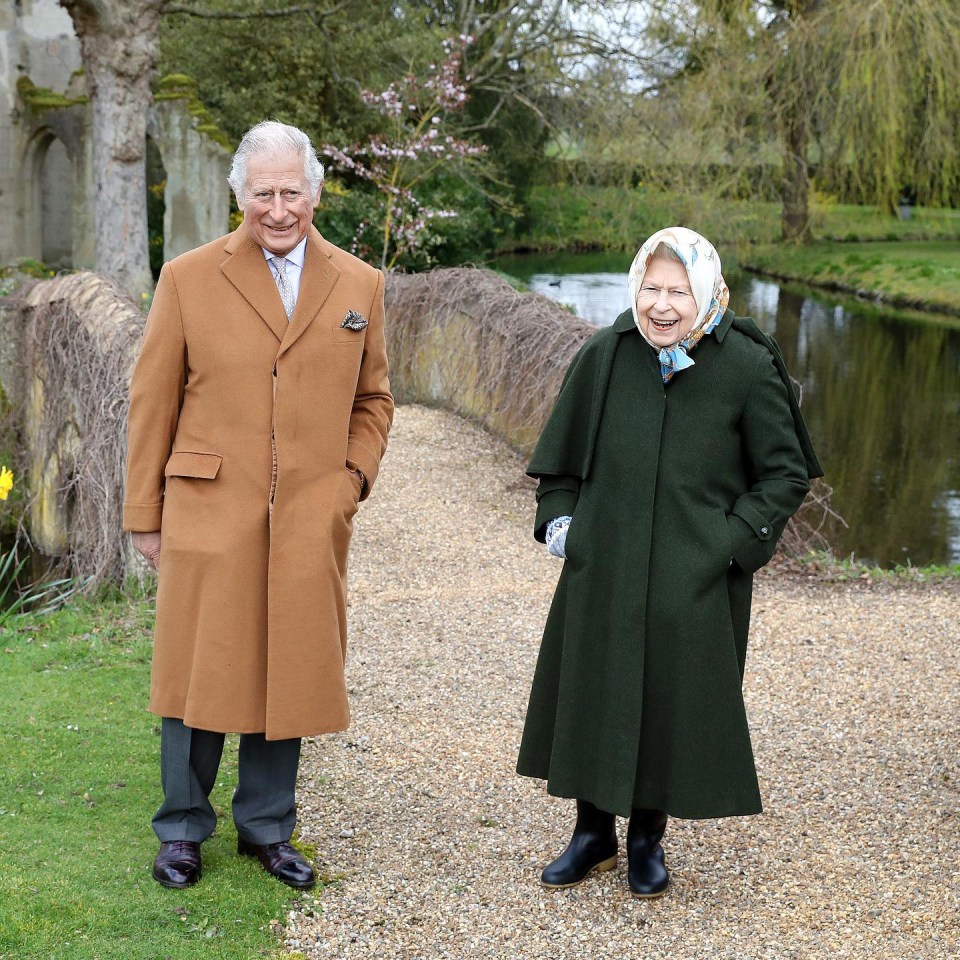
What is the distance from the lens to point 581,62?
19.5 m

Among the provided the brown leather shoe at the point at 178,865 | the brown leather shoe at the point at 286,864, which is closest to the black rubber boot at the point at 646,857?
the brown leather shoe at the point at 286,864

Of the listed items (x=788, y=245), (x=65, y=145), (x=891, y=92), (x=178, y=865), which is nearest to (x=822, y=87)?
(x=891, y=92)

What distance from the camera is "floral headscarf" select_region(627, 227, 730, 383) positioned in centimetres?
301

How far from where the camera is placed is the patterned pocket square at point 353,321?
3.16 metres

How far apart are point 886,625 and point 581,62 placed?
15117 mm

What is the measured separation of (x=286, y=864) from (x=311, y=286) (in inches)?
58.2

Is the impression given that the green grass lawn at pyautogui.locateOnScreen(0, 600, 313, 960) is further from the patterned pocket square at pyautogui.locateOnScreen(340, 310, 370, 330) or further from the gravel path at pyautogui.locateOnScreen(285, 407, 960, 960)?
the patterned pocket square at pyautogui.locateOnScreen(340, 310, 370, 330)

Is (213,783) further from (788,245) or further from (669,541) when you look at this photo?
(788,245)

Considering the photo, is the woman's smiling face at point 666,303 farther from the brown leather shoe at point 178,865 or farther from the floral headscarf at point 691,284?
the brown leather shoe at point 178,865

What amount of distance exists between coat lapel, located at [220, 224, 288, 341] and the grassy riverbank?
53.4ft

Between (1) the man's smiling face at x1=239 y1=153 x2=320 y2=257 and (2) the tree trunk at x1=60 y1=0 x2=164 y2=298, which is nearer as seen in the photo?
(1) the man's smiling face at x1=239 y1=153 x2=320 y2=257

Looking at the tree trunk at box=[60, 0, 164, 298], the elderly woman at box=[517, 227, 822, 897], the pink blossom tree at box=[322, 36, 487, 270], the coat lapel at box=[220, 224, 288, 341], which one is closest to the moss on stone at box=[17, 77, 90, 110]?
the pink blossom tree at box=[322, 36, 487, 270]

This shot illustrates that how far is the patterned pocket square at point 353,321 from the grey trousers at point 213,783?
1053 millimetres

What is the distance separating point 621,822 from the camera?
3912mm
